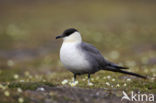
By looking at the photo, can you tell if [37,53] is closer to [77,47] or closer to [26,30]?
[26,30]

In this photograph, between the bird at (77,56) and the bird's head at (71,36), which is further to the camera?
the bird's head at (71,36)

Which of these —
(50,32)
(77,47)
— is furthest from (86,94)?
(50,32)

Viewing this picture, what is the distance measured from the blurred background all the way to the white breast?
3662 mm

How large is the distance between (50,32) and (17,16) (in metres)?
20.9

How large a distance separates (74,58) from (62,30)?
1333 inches

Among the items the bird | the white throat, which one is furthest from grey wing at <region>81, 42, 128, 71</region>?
the white throat

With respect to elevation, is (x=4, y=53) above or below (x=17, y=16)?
below

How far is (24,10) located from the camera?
69.4 m

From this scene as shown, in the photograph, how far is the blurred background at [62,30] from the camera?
24.0 meters

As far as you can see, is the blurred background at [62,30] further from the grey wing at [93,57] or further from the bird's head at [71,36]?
the bird's head at [71,36]

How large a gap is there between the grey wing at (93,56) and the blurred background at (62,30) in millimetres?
3199

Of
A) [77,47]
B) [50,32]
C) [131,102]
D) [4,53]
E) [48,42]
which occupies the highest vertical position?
[50,32]

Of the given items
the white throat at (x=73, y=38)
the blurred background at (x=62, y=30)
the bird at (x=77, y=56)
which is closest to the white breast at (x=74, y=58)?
the bird at (x=77, y=56)

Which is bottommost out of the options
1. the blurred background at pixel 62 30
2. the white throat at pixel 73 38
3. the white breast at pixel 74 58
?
the white breast at pixel 74 58
